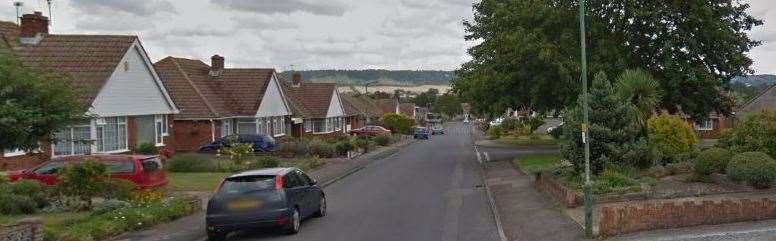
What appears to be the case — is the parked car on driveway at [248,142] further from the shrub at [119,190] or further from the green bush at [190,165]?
the shrub at [119,190]

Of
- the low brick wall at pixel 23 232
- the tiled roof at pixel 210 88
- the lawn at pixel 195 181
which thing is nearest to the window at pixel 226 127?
the tiled roof at pixel 210 88

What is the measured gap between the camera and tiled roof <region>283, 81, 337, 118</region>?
208 ft

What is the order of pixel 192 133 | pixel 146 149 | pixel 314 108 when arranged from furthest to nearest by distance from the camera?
pixel 314 108 → pixel 192 133 → pixel 146 149

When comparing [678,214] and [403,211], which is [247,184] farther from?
[678,214]

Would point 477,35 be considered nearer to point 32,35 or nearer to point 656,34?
point 656,34

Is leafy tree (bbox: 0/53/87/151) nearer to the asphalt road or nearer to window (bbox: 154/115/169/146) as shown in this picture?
the asphalt road

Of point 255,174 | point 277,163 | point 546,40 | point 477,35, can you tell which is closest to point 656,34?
point 546,40

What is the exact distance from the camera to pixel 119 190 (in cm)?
1731

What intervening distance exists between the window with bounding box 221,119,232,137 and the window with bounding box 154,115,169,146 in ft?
28.6

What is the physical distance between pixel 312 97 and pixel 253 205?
5377 centimetres

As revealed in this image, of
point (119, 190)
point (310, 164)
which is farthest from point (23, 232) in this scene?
point (310, 164)

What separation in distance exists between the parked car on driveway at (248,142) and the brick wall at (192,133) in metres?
1.19

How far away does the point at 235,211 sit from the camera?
14.2 meters

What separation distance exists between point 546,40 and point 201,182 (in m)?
14.7
